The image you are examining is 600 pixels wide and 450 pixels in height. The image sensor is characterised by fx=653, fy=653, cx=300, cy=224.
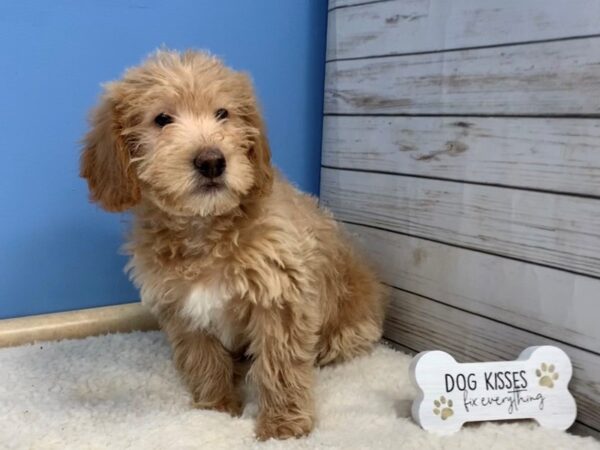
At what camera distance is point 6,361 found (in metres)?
2.00

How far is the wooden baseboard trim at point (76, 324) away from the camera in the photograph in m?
2.12

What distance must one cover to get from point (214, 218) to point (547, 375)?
886mm

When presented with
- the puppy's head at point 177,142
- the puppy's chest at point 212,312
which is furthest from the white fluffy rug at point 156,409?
the puppy's head at point 177,142

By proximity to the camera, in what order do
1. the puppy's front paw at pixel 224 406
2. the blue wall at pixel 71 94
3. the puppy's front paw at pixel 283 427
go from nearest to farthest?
the puppy's front paw at pixel 283 427, the puppy's front paw at pixel 224 406, the blue wall at pixel 71 94

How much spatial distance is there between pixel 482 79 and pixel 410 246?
1.86 feet

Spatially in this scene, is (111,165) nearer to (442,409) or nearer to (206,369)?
(206,369)

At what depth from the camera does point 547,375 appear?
156cm

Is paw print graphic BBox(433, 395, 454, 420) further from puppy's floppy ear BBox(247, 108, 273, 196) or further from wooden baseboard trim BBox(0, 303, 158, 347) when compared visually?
wooden baseboard trim BBox(0, 303, 158, 347)

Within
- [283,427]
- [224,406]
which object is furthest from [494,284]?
[224,406]

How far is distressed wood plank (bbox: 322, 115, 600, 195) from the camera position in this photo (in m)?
1.49

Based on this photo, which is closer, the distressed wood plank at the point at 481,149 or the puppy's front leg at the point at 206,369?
the distressed wood plank at the point at 481,149

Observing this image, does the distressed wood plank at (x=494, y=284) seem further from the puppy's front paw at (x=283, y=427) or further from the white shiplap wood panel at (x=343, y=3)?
the white shiplap wood panel at (x=343, y=3)

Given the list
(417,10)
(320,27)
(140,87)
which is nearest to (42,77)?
(140,87)

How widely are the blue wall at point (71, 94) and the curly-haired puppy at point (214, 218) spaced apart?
1.39 feet
